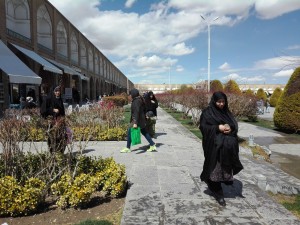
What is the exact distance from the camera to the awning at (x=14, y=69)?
44.1ft

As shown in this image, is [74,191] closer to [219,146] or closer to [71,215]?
[71,215]

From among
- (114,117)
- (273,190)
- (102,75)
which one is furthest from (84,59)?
(273,190)

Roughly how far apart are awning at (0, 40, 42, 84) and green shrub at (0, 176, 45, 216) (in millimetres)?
10687

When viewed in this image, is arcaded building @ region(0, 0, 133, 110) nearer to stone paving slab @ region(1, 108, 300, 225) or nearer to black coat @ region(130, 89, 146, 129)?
black coat @ region(130, 89, 146, 129)

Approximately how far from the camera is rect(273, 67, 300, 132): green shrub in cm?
1354

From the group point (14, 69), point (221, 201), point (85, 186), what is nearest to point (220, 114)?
point (221, 201)

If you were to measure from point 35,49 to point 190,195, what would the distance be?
18368 mm

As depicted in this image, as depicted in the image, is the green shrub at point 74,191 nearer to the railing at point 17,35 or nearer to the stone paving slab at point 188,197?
the stone paving slab at point 188,197

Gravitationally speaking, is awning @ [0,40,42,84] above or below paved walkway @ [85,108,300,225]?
above

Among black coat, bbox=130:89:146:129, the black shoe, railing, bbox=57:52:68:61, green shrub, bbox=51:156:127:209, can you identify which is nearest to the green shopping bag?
black coat, bbox=130:89:146:129

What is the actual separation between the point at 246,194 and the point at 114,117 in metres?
6.71

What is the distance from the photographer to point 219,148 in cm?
376

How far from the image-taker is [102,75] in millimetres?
51281

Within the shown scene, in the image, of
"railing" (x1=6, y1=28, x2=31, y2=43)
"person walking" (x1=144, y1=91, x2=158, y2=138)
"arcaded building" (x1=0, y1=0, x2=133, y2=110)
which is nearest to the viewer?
"person walking" (x1=144, y1=91, x2=158, y2=138)
